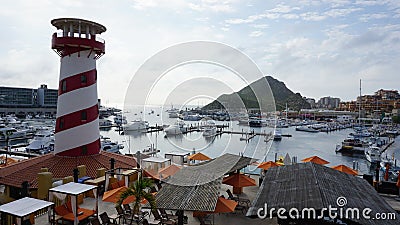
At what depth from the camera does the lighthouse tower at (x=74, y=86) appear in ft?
42.1

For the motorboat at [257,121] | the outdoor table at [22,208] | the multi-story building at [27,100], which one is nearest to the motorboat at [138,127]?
the outdoor table at [22,208]

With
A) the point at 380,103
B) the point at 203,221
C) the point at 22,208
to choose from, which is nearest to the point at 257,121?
the point at 203,221

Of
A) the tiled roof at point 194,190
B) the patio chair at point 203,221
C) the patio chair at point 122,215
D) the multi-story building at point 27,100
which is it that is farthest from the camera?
the multi-story building at point 27,100

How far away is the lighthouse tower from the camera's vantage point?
12.8 meters

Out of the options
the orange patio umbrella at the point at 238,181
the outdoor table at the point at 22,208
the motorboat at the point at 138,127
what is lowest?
the orange patio umbrella at the point at 238,181

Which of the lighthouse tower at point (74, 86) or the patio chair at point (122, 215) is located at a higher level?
the lighthouse tower at point (74, 86)

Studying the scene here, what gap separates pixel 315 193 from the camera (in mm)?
6121

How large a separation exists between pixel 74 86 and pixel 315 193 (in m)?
11.0

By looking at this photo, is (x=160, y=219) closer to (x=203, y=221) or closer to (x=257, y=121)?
(x=203, y=221)

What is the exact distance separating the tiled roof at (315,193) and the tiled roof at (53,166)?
815 centimetres

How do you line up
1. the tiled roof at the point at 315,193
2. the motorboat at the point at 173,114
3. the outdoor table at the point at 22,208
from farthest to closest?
the motorboat at the point at 173,114
the outdoor table at the point at 22,208
the tiled roof at the point at 315,193

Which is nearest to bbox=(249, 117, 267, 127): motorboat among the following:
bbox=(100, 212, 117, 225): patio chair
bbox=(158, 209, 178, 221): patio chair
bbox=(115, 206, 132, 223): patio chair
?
bbox=(158, 209, 178, 221): patio chair

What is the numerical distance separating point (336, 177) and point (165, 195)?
4.82 m

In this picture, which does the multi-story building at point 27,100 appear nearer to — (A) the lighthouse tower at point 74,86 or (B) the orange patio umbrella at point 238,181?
(A) the lighthouse tower at point 74,86
